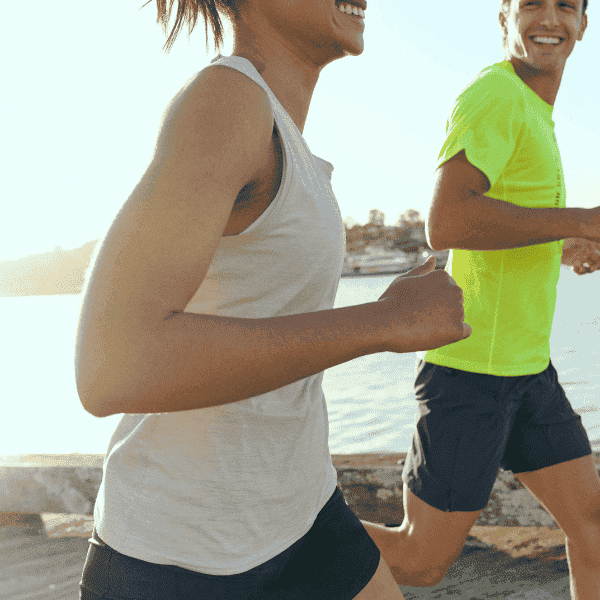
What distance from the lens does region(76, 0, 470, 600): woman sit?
2.38ft

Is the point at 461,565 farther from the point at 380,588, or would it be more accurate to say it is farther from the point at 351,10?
the point at 351,10

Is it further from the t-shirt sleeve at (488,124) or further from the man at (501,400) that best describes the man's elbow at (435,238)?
the t-shirt sleeve at (488,124)

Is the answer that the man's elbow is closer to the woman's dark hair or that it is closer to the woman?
the woman

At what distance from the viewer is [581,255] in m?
2.15

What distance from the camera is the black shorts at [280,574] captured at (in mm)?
968

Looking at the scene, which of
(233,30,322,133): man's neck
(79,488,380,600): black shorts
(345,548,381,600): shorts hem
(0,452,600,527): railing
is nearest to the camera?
(79,488,380,600): black shorts

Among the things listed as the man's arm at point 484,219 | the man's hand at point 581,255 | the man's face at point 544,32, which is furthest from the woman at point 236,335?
the man's hand at point 581,255

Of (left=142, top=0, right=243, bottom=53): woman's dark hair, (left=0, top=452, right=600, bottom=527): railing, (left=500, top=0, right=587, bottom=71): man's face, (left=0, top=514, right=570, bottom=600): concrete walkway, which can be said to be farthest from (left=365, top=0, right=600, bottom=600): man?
(left=142, top=0, right=243, bottom=53): woman's dark hair

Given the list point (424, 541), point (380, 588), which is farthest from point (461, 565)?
point (380, 588)

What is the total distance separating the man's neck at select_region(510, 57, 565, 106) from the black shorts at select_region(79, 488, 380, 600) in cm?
156

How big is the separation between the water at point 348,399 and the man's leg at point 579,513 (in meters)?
1.53

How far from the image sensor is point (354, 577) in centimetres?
122

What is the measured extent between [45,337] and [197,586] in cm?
3407

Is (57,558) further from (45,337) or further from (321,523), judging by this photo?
(45,337)
